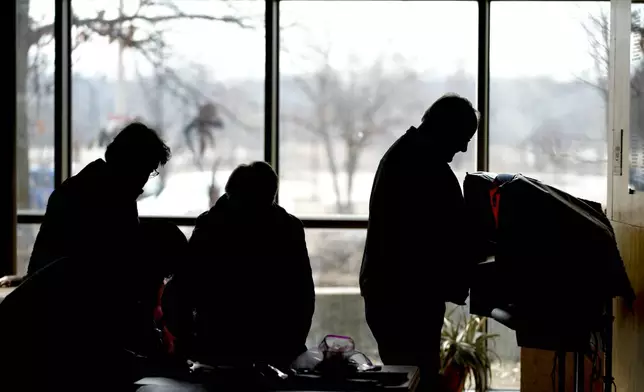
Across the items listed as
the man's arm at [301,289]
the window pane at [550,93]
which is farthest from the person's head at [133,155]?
the window pane at [550,93]

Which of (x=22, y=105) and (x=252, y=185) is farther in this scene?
(x=22, y=105)

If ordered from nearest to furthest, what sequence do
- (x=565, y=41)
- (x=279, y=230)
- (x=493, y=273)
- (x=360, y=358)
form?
(x=360, y=358) → (x=279, y=230) → (x=493, y=273) → (x=565, y=41)

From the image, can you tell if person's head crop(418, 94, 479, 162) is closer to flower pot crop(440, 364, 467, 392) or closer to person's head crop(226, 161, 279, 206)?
person's head crop(226, 161, 279, 206)

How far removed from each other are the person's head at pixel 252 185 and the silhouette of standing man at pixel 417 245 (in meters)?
0.46

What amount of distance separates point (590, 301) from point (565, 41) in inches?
95.5

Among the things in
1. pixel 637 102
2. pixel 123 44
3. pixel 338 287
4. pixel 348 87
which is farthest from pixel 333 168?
pixel 637 102

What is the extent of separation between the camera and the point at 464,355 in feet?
16.1

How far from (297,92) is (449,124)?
2060mm

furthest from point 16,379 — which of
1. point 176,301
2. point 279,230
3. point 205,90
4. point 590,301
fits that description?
point 205,90

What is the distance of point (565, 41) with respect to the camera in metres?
5.24

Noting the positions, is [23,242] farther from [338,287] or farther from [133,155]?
[133,155]

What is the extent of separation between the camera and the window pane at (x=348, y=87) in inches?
211

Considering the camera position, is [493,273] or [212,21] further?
[212,21]

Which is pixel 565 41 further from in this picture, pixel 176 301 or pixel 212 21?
pixel 176 301
